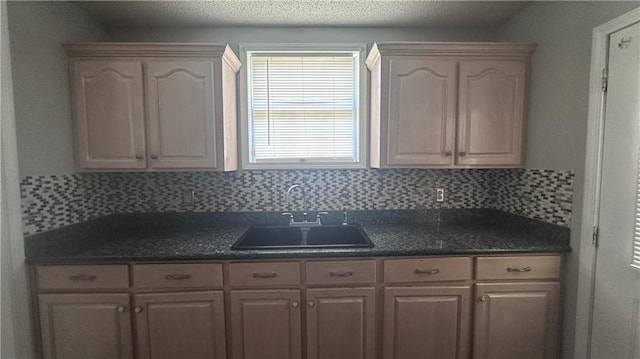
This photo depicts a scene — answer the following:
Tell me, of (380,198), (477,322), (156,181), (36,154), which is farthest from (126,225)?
(477,322)

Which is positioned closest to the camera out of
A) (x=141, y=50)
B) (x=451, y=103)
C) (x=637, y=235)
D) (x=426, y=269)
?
(x=637, y=235)

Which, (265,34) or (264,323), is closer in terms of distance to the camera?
(264,323)

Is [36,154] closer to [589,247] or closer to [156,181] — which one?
[156,181]

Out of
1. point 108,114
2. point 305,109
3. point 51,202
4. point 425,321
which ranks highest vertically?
point 305,109

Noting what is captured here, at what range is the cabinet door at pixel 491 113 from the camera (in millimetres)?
1730

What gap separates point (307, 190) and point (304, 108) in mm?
635

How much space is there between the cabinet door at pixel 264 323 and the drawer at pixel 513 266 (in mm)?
1063

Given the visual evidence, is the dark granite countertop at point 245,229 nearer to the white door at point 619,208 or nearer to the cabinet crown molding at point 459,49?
the white door at point 619,208

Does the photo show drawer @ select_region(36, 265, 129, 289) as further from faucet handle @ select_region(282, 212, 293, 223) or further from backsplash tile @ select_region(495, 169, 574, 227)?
backsplash tile @ select_region(495, 169, 574, 227)

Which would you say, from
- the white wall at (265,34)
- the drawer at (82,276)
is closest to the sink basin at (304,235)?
the drawer at (82,276)

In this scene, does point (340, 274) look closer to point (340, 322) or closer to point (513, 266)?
point (340, 322)

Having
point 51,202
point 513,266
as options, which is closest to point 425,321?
point 513,266

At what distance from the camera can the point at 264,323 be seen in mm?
1490

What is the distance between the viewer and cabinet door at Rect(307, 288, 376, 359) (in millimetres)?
1499
